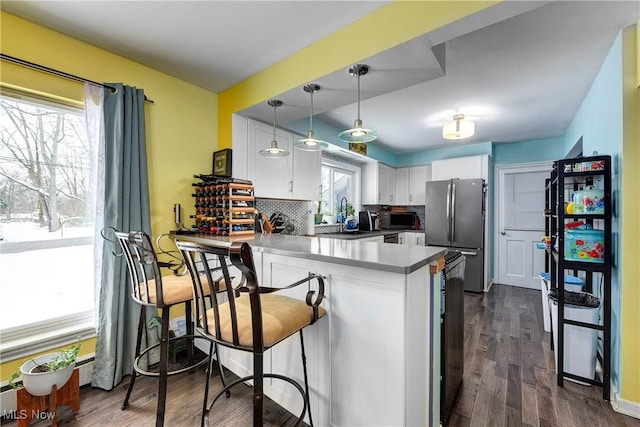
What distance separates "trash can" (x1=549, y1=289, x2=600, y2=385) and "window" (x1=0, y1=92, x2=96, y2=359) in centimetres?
347

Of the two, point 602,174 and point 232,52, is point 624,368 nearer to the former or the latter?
point 602,174

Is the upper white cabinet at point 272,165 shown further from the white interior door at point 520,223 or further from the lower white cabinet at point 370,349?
the white interior door at point 520,223

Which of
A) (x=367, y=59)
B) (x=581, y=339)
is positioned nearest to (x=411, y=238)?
(x=581, y=339)

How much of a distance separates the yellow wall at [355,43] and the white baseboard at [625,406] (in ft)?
7.88

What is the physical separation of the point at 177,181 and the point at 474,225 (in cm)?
405

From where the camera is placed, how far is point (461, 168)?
4.65 metres

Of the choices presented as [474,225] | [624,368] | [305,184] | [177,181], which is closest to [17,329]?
[177,181]

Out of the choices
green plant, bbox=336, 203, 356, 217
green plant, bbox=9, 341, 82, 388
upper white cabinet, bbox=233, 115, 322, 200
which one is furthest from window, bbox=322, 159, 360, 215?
green plant, bbox=9, 341, 82, 388

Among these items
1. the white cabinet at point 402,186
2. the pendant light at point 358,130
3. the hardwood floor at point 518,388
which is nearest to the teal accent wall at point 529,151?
the white cabinet at point 402,186

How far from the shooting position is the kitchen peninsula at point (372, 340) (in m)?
1.19

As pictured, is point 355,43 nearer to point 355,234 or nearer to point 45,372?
point 45,372

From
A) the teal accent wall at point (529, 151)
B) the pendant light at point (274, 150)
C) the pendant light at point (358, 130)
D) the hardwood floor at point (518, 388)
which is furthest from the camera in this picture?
the teal accent wall at point (529, 151)

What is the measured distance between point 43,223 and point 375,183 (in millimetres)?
4204

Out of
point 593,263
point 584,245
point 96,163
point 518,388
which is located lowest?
point 518,388
